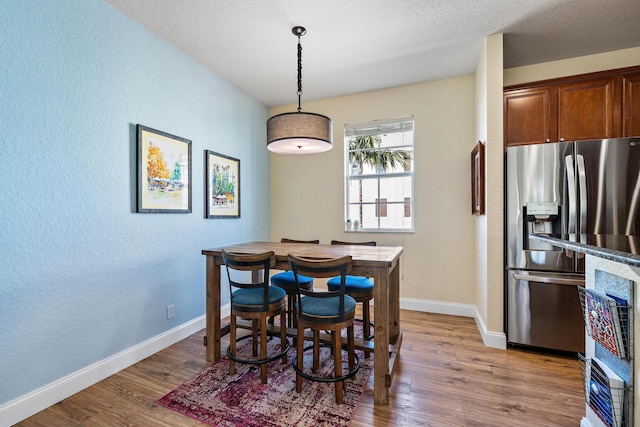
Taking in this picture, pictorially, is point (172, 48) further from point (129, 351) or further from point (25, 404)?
point (25, 404)

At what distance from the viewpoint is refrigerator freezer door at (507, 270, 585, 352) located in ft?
8.02

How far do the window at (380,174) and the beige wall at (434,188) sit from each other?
0.10 meters

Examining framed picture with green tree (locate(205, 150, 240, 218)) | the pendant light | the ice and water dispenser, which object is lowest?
the ice and water dispenser

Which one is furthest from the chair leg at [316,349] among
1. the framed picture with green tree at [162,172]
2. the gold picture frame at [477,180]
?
the gold picture frame at [477,180]

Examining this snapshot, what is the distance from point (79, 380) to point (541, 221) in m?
3.83

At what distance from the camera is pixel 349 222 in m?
4.12

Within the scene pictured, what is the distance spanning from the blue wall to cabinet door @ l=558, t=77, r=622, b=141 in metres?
3.67

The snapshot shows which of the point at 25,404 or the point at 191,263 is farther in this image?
the point at 191,263

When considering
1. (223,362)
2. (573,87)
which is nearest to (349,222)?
(223,362)

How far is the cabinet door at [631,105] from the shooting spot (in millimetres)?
2584

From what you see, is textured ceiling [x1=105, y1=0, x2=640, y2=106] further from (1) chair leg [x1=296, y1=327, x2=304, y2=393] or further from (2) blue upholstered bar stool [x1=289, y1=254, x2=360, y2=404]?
(1) chair leg [x1=296, y1=327, x2=304, y2=393]

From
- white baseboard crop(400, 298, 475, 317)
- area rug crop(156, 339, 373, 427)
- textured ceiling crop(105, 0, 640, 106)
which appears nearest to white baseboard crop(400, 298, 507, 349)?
white baseboard crop(400, 298, 475, 317)

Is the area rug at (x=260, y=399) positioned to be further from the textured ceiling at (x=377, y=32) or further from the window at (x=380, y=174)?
the textured ceiling at (x=377, y=32)

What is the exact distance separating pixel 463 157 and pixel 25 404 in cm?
432
